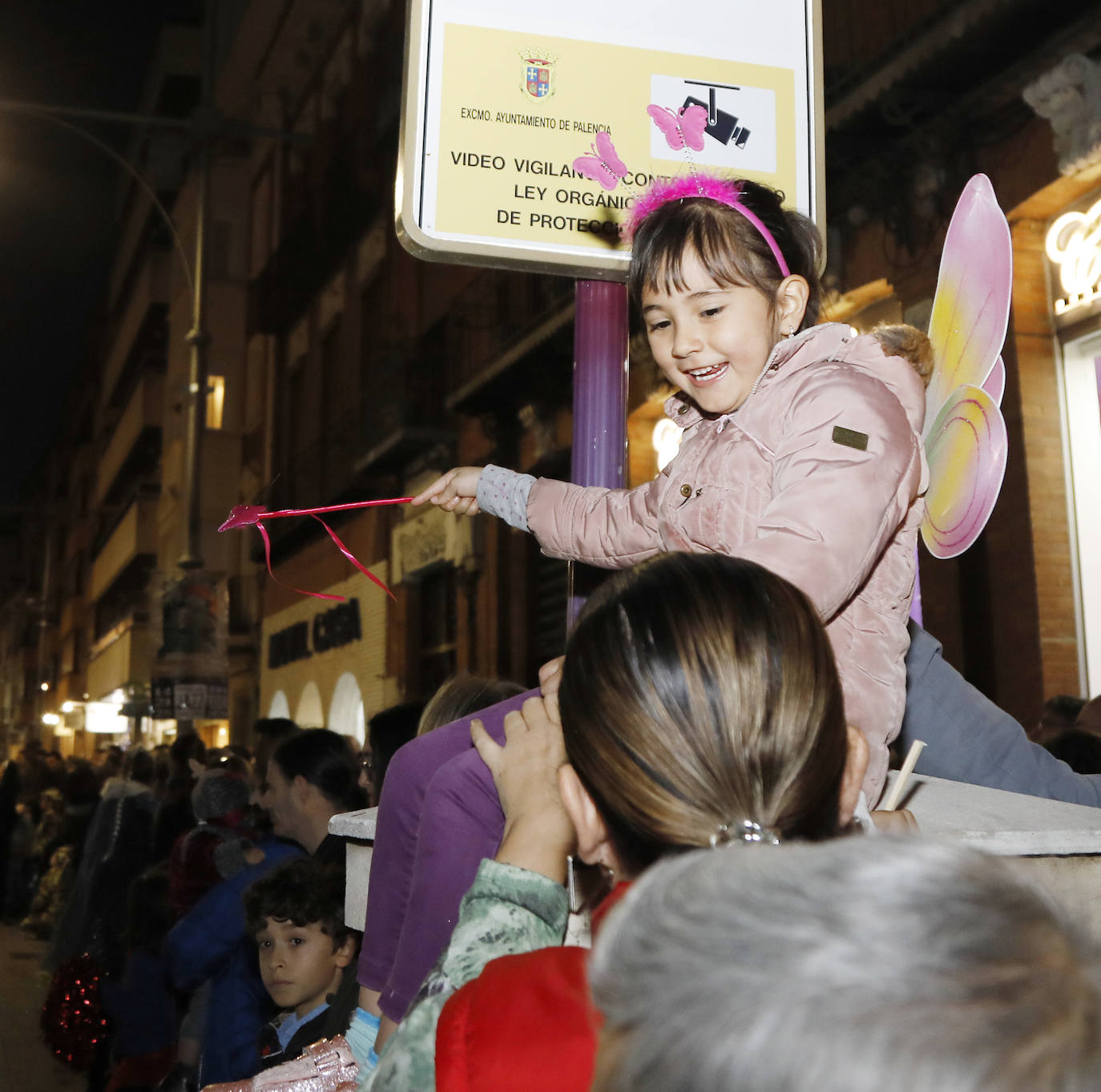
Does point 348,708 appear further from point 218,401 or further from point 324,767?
point 324,767

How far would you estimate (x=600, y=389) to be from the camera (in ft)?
9.81

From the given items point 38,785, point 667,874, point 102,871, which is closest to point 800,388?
point 667,874

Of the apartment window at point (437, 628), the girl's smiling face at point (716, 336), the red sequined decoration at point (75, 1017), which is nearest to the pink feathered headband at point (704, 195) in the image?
the girl's smiling face at point (716, 336)

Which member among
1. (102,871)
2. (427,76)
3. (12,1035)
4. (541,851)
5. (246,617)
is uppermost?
(246,617)

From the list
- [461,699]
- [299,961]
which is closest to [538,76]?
[461,699]

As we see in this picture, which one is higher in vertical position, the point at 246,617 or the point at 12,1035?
the point at 246,617

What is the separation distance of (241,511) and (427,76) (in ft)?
3.53

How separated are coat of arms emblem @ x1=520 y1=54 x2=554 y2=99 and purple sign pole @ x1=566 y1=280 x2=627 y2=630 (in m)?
0.45

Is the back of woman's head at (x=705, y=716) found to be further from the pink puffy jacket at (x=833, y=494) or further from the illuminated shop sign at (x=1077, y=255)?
the illuminated shop sign at (x=1077, y=255)

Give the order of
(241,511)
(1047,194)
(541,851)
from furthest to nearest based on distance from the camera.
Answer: (1047,194) → (241,511) → (541,851)

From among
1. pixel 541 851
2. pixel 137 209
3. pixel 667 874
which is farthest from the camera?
pixel 137 209

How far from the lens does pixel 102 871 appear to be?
324 inches

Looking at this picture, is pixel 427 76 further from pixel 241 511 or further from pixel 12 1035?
pixel 12 1035

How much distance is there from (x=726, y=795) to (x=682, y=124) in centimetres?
216
